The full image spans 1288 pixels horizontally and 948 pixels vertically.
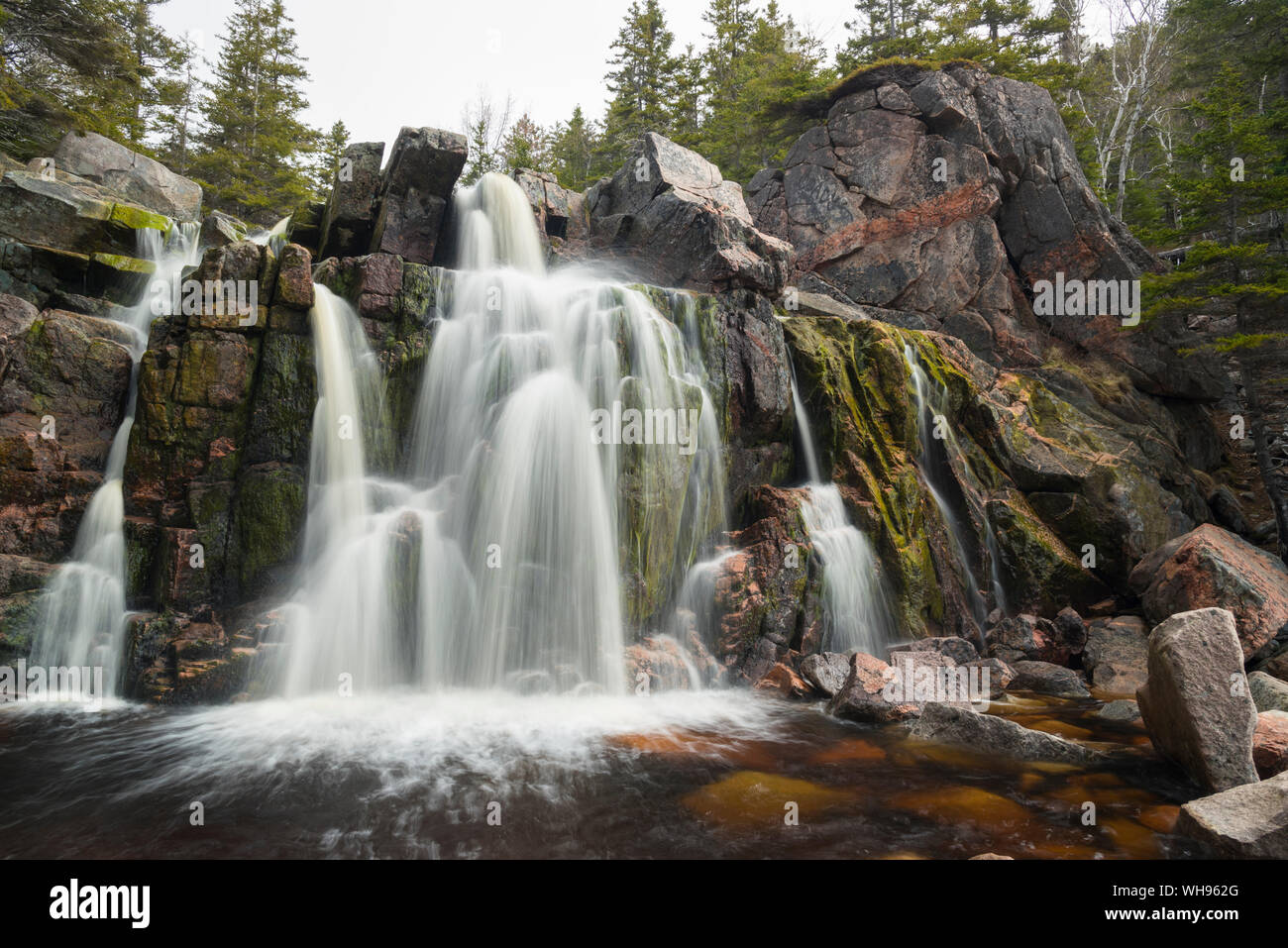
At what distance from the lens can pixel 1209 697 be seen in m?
5.90

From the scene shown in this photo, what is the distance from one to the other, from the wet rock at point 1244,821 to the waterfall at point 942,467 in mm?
7637

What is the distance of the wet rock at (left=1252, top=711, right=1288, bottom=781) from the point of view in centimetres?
579

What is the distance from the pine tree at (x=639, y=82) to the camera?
31875mm

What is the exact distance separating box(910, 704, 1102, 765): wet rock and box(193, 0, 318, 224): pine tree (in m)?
29.6

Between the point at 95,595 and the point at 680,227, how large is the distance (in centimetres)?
1379

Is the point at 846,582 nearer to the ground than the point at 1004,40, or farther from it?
nearer to the ground

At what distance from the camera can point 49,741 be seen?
6809 millimetres

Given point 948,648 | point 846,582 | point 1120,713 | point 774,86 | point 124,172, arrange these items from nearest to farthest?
point 1120,713 < point 948,648 < point 846,582 < point 124,172 < point 774,86

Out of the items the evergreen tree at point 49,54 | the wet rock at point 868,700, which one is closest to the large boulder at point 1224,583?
the wet rock at point 868,700

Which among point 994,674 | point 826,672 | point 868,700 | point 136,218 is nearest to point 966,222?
point 994,674

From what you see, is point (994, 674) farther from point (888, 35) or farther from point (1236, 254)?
point (888, 35)

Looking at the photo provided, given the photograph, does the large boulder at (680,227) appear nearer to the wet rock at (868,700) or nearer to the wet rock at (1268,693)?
the wet rock at (868,700)
